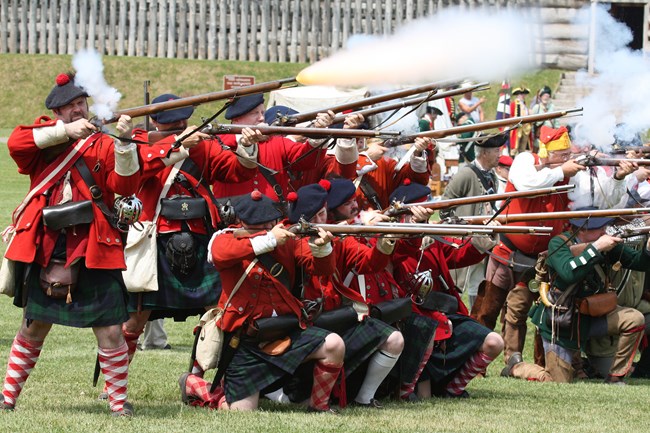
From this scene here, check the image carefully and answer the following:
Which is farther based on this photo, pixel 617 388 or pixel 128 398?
pixel 617 388

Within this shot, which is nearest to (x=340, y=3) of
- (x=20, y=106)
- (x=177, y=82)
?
(x=177, y=82)

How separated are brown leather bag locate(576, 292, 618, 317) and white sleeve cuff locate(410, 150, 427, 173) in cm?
179

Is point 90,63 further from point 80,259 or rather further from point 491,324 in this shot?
point 491,324

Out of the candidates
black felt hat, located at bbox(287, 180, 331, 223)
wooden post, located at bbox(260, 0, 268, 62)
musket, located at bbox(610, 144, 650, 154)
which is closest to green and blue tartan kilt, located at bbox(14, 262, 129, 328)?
black felt hat, located at bbox(287, 180, 331, 223)

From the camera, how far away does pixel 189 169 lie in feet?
29.0

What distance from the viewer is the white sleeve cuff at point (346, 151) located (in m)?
9.16

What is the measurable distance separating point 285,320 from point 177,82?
68.3ft

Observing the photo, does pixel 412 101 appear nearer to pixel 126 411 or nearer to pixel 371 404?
pixel 371 404

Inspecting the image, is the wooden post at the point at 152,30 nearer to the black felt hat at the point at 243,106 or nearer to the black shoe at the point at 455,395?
the black felt hat at the point at 243,106

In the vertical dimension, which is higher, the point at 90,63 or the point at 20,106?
the point at 90,63

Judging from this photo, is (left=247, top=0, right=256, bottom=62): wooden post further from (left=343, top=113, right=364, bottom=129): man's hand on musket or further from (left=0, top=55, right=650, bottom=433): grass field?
(left=343, top=113, right=364, bottom=129): man's hand on musket

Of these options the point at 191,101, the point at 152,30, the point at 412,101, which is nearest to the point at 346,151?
the point at 412,101

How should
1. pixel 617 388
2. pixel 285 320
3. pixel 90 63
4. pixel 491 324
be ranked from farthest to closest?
pixel 491 324
pixel 617 388
pixel 285 320
pixel 90 63

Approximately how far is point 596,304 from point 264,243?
152 inches
